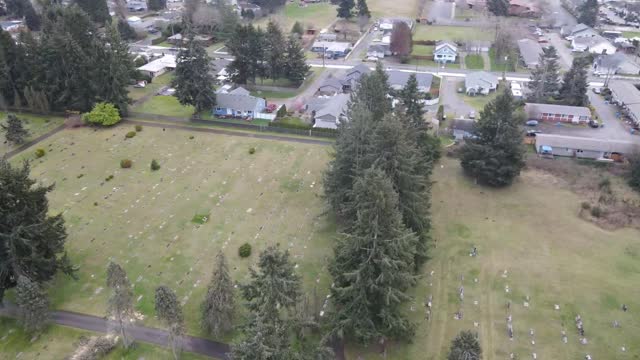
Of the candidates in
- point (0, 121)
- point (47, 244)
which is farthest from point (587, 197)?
point (0, 121)

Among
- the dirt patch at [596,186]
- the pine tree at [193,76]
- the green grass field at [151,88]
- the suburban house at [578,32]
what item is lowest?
the dirt patch at [596,186]

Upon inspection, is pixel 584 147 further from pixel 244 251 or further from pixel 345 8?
pixel 345 8

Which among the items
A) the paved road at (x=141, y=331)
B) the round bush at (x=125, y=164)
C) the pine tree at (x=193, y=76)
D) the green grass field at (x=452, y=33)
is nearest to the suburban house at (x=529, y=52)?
the green grass field at (x=452, y=33)

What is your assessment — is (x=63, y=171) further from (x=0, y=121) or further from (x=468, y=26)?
(x=468, y=26)

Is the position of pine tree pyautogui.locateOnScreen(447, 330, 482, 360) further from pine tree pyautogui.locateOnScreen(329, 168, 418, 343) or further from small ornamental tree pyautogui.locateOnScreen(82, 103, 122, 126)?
small ornamental tree pyautogui.locateOnScreen(82, 103, 122, 126)

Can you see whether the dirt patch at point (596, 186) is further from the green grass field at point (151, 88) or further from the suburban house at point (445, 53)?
the green grass field at point (151, 88)

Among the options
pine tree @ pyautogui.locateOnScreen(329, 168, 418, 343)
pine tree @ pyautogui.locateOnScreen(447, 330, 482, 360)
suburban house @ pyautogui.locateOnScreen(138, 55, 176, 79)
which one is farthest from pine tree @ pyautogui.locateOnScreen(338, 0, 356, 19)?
pine tree @ pyautogui.locateOnScreen(447, 330, 482, 360)
